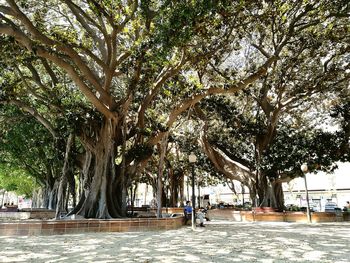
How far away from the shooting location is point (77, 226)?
8656 mm

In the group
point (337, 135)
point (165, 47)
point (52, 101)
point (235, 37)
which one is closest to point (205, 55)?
point (235, 37)

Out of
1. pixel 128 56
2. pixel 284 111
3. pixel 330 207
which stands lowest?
pixel 330 207

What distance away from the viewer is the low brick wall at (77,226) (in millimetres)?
8062

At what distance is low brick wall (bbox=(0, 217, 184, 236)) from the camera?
8.06 meters

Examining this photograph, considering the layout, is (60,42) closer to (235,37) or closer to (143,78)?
(143,78)

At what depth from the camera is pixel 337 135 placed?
15391 millimetres

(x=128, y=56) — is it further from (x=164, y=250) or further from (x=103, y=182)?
(x=164, y=250)

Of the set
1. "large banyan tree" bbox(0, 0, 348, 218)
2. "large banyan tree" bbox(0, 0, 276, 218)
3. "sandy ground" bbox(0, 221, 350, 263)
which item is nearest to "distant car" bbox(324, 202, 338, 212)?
"large banyan tree" bbox(0, 0, 348, 218)

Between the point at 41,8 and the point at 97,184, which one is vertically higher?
the point at 41,8

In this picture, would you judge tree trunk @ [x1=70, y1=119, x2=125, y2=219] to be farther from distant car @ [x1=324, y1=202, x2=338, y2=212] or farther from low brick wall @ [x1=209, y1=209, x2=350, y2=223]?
distant car @ [x1=324, y1=202, x2=338, y2=212]

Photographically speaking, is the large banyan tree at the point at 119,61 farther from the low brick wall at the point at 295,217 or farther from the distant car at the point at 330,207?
the distant car at the point at 330,207

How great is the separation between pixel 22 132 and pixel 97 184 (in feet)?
23.0

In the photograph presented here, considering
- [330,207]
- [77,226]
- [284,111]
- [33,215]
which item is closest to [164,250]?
[77,226]

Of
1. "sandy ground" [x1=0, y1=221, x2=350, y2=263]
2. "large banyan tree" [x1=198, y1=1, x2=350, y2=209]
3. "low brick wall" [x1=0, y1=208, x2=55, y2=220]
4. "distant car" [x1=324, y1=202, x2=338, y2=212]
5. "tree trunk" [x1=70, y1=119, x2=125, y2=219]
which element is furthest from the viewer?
"distant car" [x1=324, y1=202, x2=338, y2=212]
